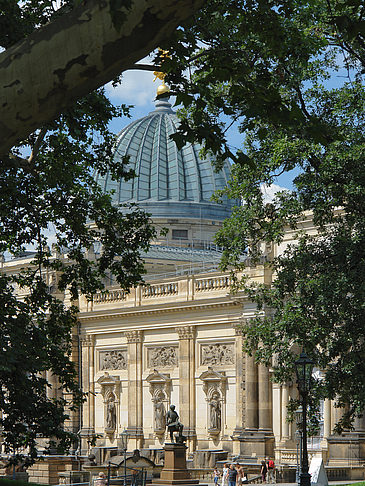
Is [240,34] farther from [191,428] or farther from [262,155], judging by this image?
[191,428]

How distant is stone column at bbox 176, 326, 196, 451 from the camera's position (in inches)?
1770

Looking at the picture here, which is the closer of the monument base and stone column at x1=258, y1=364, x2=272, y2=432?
the monument base

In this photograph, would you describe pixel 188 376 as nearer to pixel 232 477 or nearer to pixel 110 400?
pixel 110 400

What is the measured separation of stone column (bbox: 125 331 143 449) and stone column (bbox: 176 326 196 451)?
122 inches

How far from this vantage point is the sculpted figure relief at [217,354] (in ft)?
145

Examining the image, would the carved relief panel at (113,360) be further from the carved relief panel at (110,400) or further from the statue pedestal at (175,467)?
the statue pedestal at (175,467)

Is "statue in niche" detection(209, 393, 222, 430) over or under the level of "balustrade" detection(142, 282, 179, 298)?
under

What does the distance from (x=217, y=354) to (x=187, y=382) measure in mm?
2133

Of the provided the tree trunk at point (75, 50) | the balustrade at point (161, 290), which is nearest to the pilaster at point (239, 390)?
the balustrade at point (161, 290)

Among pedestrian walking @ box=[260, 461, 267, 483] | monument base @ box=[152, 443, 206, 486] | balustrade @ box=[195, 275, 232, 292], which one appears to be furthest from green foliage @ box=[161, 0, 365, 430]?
balustrade @ box=[195, 275, 232, 292]

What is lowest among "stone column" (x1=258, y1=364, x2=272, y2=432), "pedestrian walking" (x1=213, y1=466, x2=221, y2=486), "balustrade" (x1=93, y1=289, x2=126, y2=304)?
"pedestrian walking" (x1=213, y1=466, x2=221, y2=486)

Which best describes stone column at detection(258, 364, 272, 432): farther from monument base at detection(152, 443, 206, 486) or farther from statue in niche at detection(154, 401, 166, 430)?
monument base at detection(152, 443, 206, 486)

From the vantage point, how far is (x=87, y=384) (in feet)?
169

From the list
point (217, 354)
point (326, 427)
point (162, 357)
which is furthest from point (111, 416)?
point (326, 427)
